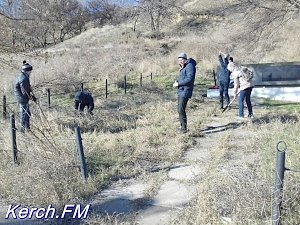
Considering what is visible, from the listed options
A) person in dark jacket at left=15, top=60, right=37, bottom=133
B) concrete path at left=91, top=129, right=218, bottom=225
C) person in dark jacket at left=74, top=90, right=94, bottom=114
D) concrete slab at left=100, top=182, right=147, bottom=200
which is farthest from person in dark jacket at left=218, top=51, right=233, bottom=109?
concrete slab at left=100, top=182, right=147, bottom=200

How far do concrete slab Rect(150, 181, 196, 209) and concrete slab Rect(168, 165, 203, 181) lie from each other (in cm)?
21

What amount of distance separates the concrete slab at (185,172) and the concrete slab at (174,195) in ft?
0.70

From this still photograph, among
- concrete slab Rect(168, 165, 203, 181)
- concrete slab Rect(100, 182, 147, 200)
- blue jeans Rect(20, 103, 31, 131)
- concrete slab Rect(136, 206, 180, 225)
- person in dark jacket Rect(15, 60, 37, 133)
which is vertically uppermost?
person in dark jacket Rect(15, 60, 37, 133)

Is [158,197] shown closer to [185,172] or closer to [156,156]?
[185,172]

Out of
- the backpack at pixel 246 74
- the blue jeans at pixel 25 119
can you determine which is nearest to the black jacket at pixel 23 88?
the blue jeans at pixel 25 119

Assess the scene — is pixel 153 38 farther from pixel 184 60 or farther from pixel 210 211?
pixel 210 211

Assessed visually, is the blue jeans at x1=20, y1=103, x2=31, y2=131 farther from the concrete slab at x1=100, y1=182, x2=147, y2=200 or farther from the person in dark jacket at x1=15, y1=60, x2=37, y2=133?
the concrete slab at x1=100, y1=182, x2=147, y2=200

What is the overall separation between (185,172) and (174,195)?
889mm

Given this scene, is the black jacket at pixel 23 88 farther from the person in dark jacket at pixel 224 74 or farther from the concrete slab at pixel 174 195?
the person in dark jacket at pixel 224 74

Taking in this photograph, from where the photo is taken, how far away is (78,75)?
24.7 m

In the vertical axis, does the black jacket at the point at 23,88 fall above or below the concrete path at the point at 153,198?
above

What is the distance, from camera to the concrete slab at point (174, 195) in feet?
15.6

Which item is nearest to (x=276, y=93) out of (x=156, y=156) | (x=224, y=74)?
(x=224, y=74)

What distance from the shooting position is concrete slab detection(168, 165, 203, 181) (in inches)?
220
